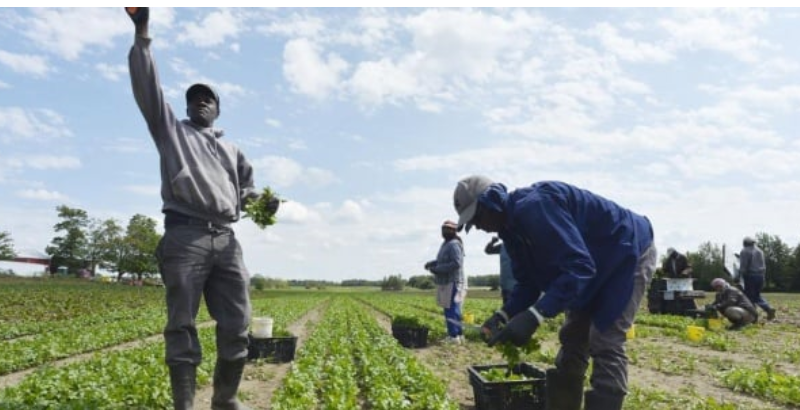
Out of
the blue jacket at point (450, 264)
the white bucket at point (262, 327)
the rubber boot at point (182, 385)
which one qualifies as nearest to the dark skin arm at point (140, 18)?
the rubber boot at point (182, 385)

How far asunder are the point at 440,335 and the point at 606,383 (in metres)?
8.98

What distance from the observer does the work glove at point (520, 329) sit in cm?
323

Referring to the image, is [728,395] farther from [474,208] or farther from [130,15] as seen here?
[130,15]

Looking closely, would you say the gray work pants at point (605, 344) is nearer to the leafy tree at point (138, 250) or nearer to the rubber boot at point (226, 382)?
the rubber boot at point (226, 382)

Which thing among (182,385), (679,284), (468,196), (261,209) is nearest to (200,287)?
(182,385)

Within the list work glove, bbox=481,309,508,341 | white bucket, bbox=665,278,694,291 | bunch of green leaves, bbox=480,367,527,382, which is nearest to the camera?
work glove, bbox=481,309,508,341

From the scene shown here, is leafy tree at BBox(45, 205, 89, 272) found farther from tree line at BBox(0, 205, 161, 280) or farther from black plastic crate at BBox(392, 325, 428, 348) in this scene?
black plastic crate at BBox(392, 325, 428, 348)

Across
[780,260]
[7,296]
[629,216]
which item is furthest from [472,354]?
[780,260]

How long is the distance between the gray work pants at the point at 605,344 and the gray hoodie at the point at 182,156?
281 centimetres

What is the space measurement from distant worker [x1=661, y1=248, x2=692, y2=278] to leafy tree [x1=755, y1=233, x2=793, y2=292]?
56012 millimetres

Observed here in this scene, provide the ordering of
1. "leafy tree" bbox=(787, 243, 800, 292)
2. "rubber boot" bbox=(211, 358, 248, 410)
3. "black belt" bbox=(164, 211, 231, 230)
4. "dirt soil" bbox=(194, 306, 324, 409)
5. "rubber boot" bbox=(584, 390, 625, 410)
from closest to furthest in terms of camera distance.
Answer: "rubber boot" bbox=(584, 390, 625, 410) < "black belt" bbox=(164, 211, 231, 230) < "rubber boot" bbox=(211, 358, 248, 410) < "dirt soil" bbox=(194, 306, 324, 409) < "leafy tree" bbox=(787, 243, 800, 292)

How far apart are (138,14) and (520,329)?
3327 mm

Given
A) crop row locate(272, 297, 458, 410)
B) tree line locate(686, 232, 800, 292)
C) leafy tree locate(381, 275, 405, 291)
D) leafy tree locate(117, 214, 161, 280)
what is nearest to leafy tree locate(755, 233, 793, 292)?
tree line locate(686, 232, 800, 292)

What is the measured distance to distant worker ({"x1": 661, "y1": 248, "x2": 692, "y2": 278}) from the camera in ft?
51.6
